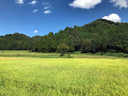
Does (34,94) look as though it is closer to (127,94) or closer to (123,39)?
(127,94)

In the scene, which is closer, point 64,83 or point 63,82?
point 64,83

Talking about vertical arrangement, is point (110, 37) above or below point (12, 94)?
above

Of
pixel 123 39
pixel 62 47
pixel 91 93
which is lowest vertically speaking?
pixel 91 93

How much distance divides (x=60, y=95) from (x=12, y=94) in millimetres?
2415

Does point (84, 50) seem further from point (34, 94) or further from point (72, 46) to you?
point (34, 94)

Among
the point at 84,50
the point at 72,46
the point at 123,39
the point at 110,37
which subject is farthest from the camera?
the point at 72,46

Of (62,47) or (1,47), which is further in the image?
(1,47)

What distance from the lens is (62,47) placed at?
4066 cm

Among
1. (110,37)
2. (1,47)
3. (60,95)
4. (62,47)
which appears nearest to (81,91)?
(60,95)

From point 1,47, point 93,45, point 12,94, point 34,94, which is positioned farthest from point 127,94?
point 1,47

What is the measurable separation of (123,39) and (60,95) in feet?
194

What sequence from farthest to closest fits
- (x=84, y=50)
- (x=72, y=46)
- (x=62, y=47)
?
(x=72, y=46) < (x=84, y=50) < (x=62, y=47)

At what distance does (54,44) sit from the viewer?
234 feet

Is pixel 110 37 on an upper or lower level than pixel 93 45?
upper
